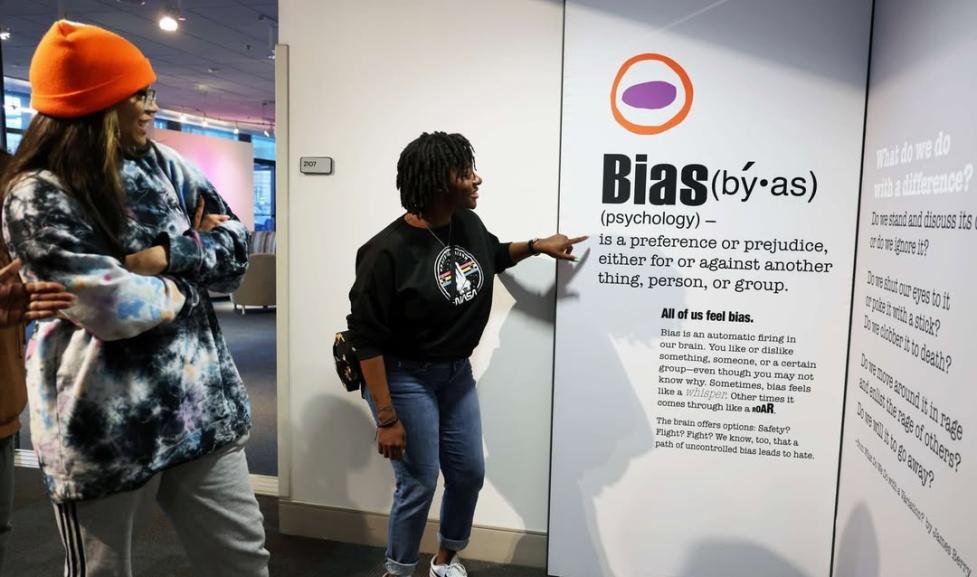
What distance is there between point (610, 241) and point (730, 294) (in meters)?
0.40

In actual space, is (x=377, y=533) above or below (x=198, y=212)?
below

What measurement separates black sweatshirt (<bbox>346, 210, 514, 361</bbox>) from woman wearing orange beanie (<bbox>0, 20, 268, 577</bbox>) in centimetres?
53

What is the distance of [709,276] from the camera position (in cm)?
206

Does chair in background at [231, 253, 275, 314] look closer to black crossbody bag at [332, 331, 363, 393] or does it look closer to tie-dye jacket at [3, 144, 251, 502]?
black crossbody bag at [332, 331, 363, 393]

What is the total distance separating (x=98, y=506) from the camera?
3.97ft

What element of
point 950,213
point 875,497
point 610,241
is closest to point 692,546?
point 875,497

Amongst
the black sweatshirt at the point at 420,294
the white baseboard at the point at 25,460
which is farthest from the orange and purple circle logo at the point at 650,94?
the white baseboard at the point at 25,460

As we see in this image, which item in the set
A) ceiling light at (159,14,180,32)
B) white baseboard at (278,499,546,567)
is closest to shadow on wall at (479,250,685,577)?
white baseboard at (278,499,546,567)

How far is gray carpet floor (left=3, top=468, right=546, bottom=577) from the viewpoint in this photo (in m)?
2.34

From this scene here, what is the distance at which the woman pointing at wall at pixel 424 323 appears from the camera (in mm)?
1821

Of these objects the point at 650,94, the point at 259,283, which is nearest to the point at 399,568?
the point at 650,94

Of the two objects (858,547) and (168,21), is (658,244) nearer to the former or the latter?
(858,547)

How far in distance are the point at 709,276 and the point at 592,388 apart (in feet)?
1.69

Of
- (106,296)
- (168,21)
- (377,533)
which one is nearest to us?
(106,296)
